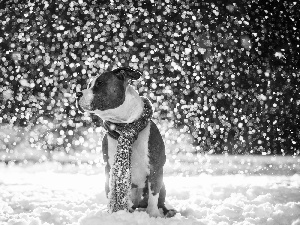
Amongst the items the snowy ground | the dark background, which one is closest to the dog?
the snowy ground

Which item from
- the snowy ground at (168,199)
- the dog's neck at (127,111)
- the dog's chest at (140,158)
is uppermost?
the dog's neck at (127,111)

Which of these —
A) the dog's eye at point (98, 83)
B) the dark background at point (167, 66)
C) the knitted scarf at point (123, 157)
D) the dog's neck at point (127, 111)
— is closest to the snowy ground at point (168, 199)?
the knitted scarf at point (123, 157)

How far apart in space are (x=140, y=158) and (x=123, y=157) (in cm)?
10

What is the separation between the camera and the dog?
1514mm

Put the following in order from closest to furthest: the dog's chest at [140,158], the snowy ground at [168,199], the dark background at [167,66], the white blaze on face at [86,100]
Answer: the white blaze on face at [86,100]
the dog's chest at [140,158]
the snowy ground at [168,199]
the dark background at [167,66]

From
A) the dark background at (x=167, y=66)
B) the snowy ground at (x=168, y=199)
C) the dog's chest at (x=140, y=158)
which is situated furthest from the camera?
the dark background at (x=167, y=66)

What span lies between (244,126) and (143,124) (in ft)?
13.4

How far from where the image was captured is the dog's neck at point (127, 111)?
154 cm

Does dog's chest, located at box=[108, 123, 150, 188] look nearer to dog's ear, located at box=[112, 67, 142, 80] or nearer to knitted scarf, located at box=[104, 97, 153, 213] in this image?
knitted scarf, located at box=[104, 97, 153, 213]

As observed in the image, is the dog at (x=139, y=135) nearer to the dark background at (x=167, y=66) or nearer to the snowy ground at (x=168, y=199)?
the snowy ground at (x=168, y=199)

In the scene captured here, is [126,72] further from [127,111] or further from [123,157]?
[123,157]

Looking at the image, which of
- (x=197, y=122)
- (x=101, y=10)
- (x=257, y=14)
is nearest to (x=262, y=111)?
(x=197, y=122)

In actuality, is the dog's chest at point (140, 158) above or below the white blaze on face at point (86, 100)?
below

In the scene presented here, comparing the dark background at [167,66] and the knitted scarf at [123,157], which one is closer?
the knitted scarf at [123,157]
